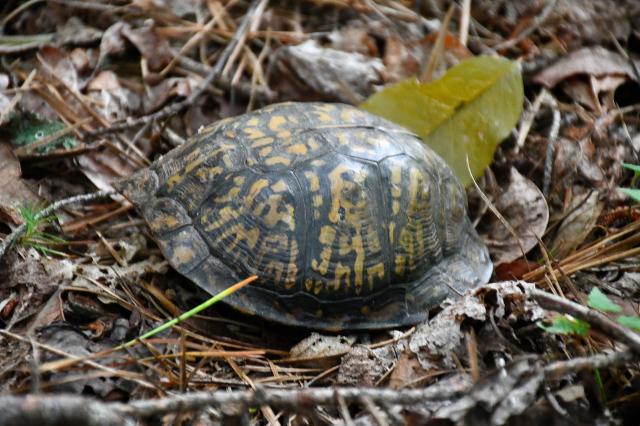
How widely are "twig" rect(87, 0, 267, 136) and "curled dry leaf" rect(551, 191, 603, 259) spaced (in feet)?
5.74

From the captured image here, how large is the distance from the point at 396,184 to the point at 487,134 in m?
0.69

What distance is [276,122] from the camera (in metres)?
2.23

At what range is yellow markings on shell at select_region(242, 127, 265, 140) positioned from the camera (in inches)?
85.6

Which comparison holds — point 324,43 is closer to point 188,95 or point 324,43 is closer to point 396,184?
point 188,95

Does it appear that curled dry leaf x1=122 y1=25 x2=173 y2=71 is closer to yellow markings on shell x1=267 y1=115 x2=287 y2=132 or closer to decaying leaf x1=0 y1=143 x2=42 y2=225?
decaying leaf x1=0 y1=143 x2=42 y2=225

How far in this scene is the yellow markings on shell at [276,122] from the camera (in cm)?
220

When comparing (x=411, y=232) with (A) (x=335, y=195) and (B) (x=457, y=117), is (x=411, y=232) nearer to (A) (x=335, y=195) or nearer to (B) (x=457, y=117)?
(A) (x=335, y=195)

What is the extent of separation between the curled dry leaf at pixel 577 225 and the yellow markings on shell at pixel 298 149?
115 cm

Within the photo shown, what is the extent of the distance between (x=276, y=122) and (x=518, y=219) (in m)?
1.17

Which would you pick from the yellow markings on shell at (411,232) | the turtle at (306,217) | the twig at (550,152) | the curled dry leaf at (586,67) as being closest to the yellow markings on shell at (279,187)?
the turtle at (306,217)

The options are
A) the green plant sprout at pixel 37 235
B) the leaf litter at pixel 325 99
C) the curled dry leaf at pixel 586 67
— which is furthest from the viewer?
the curled dry leaf at pixel 586 67

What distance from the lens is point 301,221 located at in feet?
6.81

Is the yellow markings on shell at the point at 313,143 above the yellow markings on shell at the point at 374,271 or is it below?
above

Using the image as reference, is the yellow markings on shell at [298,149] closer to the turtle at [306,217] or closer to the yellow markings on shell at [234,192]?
the turtle at [306,217]
